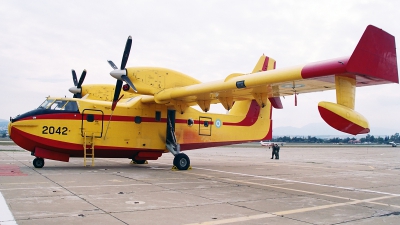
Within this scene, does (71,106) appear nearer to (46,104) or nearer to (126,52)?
(46,104)

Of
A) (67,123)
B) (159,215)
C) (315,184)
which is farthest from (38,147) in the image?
(315,184)

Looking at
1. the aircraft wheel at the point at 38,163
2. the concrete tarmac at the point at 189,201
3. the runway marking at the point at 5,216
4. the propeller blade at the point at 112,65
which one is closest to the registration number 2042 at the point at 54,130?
the aircraft wheel at the point at 38,163

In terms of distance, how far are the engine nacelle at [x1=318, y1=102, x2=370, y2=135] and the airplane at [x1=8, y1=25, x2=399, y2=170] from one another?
0.08 ft

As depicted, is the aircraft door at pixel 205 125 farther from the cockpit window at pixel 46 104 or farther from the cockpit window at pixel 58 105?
the cockpit window at pixel 46 104

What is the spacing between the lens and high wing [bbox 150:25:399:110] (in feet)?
28.1

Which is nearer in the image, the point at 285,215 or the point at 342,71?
the point at 285,215

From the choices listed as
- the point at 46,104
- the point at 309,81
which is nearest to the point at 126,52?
the point at 46,104

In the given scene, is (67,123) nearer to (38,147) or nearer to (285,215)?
(38,147)

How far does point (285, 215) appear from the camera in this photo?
275 inches

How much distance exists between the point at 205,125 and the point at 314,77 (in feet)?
29.3

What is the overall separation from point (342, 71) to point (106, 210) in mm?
6562

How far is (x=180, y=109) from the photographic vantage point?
53.4 feet

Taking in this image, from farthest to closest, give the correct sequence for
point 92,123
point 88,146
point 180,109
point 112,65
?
point 180,109 → point 112,65 → point 92,123 → point 88,146

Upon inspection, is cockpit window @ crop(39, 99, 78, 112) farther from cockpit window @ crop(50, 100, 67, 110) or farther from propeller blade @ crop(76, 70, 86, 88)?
propeller blade @ crop(76, 70, 86, 88)
